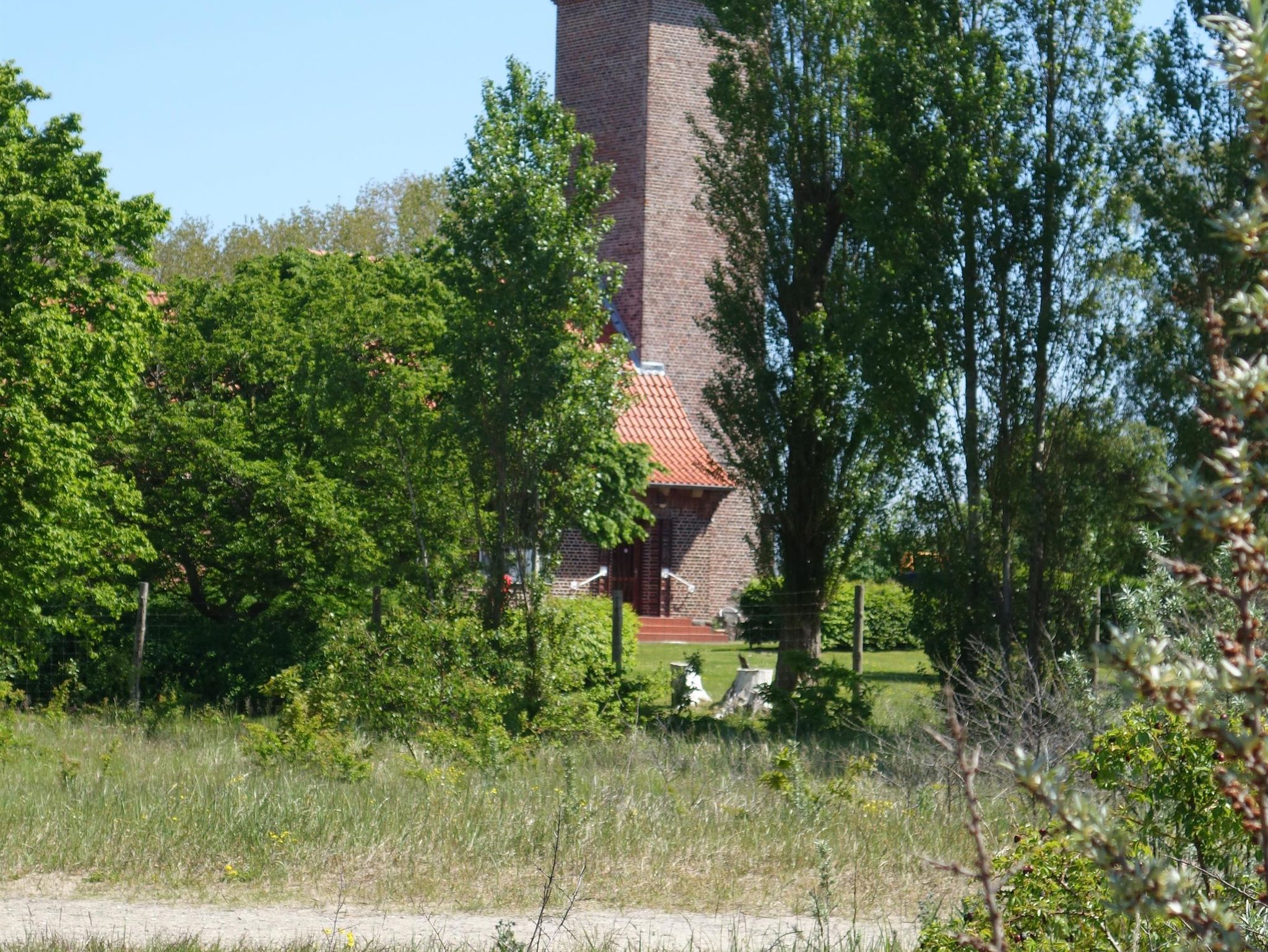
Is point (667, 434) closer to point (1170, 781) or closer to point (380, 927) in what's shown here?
point (380, 927)

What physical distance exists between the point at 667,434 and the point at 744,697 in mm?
15780

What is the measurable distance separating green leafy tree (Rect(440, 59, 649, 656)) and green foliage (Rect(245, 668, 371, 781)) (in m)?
2.79

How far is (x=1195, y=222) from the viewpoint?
1619 cm

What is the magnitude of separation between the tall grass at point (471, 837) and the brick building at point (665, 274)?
23608 millimetres

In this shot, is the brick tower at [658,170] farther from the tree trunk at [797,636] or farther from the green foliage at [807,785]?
the green foliage at [807,785]

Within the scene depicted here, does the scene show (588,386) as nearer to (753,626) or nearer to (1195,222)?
(1195,222)

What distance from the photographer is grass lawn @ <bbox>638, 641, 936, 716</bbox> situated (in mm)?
18234

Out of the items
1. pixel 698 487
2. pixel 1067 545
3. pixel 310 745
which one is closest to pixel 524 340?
pixel 310 745

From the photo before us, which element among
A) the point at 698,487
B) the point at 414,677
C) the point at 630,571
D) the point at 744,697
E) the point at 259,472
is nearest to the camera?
the point at 414,677

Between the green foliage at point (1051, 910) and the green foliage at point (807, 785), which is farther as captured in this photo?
the green foliage at point (807, 785)

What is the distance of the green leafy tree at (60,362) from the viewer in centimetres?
1722

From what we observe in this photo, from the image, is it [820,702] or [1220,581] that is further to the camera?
[820,702]

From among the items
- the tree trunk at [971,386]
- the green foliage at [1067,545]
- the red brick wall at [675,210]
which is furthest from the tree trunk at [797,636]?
the red brick wall at [675,210]

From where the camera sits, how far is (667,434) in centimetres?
3491
